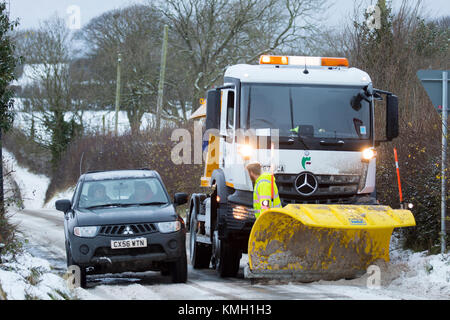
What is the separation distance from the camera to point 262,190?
32.3 ft

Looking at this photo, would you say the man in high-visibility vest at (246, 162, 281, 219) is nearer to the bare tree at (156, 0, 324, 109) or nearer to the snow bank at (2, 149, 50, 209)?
the bare tree at (156, 0, 324, 109)

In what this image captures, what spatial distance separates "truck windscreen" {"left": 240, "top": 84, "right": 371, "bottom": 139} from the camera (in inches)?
414

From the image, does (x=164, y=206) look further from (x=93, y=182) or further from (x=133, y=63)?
(x=133, y=63)

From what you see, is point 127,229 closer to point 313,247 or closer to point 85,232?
point 85,232

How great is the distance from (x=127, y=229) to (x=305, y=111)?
116 inches

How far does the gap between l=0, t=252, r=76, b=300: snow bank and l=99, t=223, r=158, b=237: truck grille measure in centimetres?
100

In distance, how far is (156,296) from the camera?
885 cm

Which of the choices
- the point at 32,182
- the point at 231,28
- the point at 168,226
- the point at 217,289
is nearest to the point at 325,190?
Result: the point at 217,289

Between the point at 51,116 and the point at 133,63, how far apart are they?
6877 millimetres

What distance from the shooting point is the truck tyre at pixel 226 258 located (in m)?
10.9

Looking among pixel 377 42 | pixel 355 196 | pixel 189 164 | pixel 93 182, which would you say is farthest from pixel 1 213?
pixel 189 164

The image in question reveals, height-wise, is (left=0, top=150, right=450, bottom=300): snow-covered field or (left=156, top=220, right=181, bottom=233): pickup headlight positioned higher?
(left=156, top=220, right=181, bottom=233): pickup headlight

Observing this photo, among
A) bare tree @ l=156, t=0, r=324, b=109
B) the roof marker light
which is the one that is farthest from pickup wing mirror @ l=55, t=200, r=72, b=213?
bare tree @ l=156, t=0, r=324, b=109

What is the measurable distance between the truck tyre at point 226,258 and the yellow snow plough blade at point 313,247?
1.21m
